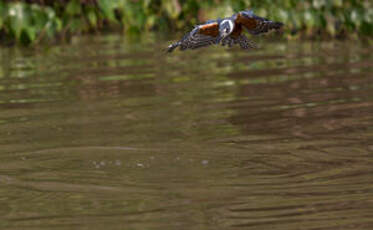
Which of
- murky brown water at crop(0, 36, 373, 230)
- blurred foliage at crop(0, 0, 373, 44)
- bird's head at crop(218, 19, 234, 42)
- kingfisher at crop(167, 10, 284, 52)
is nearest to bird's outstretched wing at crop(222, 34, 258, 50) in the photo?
kingfisher at crop(167, 10, 284, 52)

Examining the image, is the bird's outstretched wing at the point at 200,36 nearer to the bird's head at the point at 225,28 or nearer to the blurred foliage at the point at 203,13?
the bird's head at the point at 225,28

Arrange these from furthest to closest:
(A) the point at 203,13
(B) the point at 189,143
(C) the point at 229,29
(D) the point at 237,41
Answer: (A) the point at 203,13 → (B) the point at 189,143 → (D) the point at 237,41 → (C) the point at 229,29

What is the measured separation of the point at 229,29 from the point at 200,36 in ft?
1.37

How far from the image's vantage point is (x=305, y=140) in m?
4.58

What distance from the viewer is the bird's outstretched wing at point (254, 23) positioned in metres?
3.82

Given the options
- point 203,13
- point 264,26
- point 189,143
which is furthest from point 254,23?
point 203,13

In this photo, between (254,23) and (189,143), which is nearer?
(254,23)

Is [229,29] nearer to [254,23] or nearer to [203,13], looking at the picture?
[254,23]

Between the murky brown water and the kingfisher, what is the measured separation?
0.55 metres

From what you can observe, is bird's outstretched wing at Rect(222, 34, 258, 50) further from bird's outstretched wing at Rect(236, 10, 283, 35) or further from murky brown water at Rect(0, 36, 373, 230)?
murky brown water at Rect(0, 36, 373, 230)

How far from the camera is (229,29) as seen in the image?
3691 millimetres

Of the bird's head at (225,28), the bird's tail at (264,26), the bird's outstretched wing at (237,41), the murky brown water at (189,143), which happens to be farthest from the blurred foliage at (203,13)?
the bird's head at (225,28)

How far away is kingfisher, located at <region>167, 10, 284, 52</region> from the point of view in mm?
3781

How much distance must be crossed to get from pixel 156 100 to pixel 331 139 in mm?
1663
